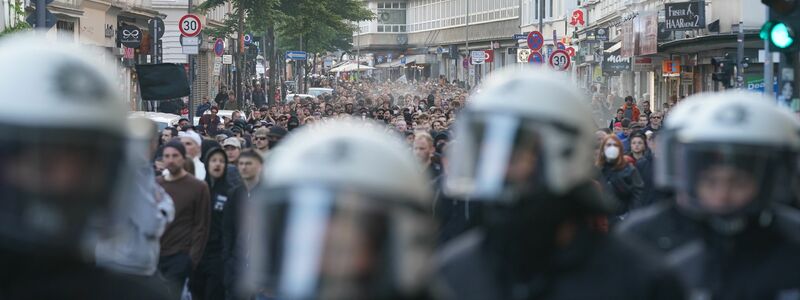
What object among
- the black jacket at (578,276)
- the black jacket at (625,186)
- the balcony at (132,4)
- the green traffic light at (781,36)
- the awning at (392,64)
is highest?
the balcony at (132,4)

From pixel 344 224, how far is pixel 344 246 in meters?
0.04

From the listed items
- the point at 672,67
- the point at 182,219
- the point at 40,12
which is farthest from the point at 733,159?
the point at 672,67

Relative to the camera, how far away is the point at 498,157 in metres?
4.32

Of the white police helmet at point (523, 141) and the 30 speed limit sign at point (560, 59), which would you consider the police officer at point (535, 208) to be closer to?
the white police helmet at point (523, 141)

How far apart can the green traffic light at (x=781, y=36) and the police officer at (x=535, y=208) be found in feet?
31.8

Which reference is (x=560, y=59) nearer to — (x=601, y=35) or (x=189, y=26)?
(x=189, y=26)

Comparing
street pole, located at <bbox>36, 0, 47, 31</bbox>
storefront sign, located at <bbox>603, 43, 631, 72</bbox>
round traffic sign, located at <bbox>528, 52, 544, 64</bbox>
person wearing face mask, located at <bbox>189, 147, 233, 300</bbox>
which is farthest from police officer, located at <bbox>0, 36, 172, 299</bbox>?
storefront sign, located at <bbox>603, 43, 631, 72</bbox>

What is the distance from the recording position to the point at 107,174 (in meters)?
3.33

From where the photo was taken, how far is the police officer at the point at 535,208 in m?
4.13

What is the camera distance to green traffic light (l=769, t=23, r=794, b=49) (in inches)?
547

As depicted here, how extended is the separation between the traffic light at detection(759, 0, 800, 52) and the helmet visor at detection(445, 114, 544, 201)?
389 inches

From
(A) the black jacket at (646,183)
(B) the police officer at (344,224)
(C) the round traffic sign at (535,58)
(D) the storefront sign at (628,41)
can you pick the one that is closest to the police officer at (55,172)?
(B) the police officer at (344,224)

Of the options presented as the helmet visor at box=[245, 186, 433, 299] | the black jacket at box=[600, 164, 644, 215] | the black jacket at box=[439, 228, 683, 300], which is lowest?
the black jacket at box=[600, 164, 644, 215]

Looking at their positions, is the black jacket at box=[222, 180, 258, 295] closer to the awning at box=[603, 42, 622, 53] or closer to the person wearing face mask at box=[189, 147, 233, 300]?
the person wearing face mask at box=[189, 147, 233, 300]
